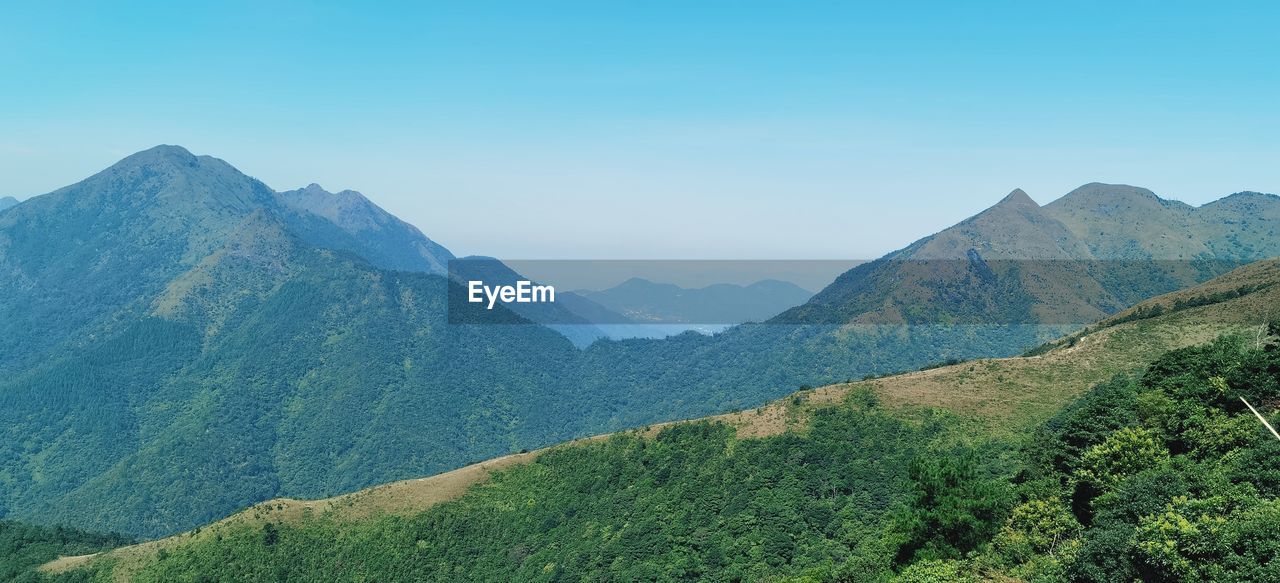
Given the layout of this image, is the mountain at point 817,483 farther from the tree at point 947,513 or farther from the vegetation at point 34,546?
the vegetation at point 34,546

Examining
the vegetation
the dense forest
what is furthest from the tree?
the vegetation

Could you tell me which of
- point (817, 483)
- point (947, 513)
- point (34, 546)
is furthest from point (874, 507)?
point (34, 546)

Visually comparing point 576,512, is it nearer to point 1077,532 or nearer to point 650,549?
point 650,549

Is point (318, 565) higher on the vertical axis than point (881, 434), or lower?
lower

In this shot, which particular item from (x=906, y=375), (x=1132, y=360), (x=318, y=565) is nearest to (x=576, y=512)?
(x=318, y=565)

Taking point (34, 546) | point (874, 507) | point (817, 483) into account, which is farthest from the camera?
point (34, 546)

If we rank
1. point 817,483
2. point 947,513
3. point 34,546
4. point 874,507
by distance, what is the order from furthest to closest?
point 34,546 → point 817,483 → point 874,507 → point 947,513

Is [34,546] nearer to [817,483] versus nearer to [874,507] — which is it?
[817,483]

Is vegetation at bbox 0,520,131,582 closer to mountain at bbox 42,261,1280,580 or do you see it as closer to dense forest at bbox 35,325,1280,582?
mountain at bbox 42,261,1280,580
